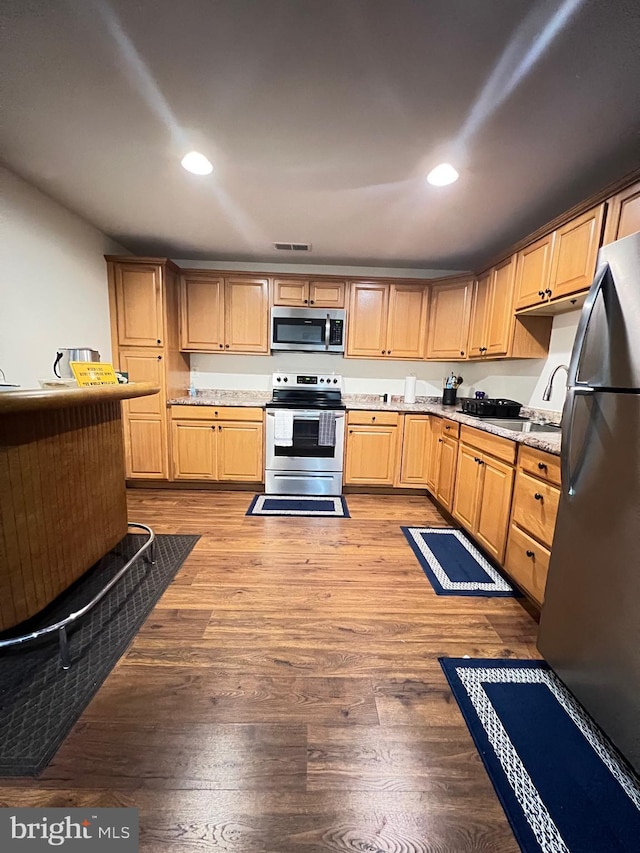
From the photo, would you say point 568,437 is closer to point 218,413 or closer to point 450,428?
point 450,428

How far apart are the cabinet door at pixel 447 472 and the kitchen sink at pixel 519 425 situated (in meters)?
0.35

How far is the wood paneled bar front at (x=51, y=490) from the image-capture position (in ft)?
4.24

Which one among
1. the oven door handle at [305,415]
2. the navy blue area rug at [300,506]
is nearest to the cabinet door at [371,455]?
the oven door handle at [305,415]

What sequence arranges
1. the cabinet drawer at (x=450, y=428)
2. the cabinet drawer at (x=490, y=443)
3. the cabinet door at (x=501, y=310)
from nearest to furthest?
the cabinet drawer at (x=490, y=443)
the cabinet door at (x=501, y=310)
the cabinet drawer at (x=450, y=428)

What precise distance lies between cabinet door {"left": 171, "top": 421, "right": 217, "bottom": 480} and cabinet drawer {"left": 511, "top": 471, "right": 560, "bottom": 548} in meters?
2.65

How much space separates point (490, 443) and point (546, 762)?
62.5 inches

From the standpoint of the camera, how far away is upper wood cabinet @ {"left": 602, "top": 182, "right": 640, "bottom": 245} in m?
1.61

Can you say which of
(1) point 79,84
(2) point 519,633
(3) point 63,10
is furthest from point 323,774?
(1) point 79,84

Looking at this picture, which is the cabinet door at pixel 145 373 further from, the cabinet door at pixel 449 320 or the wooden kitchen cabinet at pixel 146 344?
the cabinet door at pixel 449 320

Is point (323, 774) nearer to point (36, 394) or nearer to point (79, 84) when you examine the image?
point (36, 394)

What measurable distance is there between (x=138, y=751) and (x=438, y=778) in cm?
98

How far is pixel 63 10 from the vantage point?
1.13 meters

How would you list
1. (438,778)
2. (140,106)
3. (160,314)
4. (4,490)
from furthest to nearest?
(160,314) < (140,106) < (4,490) < (438,778)

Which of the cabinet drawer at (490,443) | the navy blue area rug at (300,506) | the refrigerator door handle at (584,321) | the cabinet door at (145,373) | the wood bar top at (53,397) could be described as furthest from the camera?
the cabinet door at (145,373)
